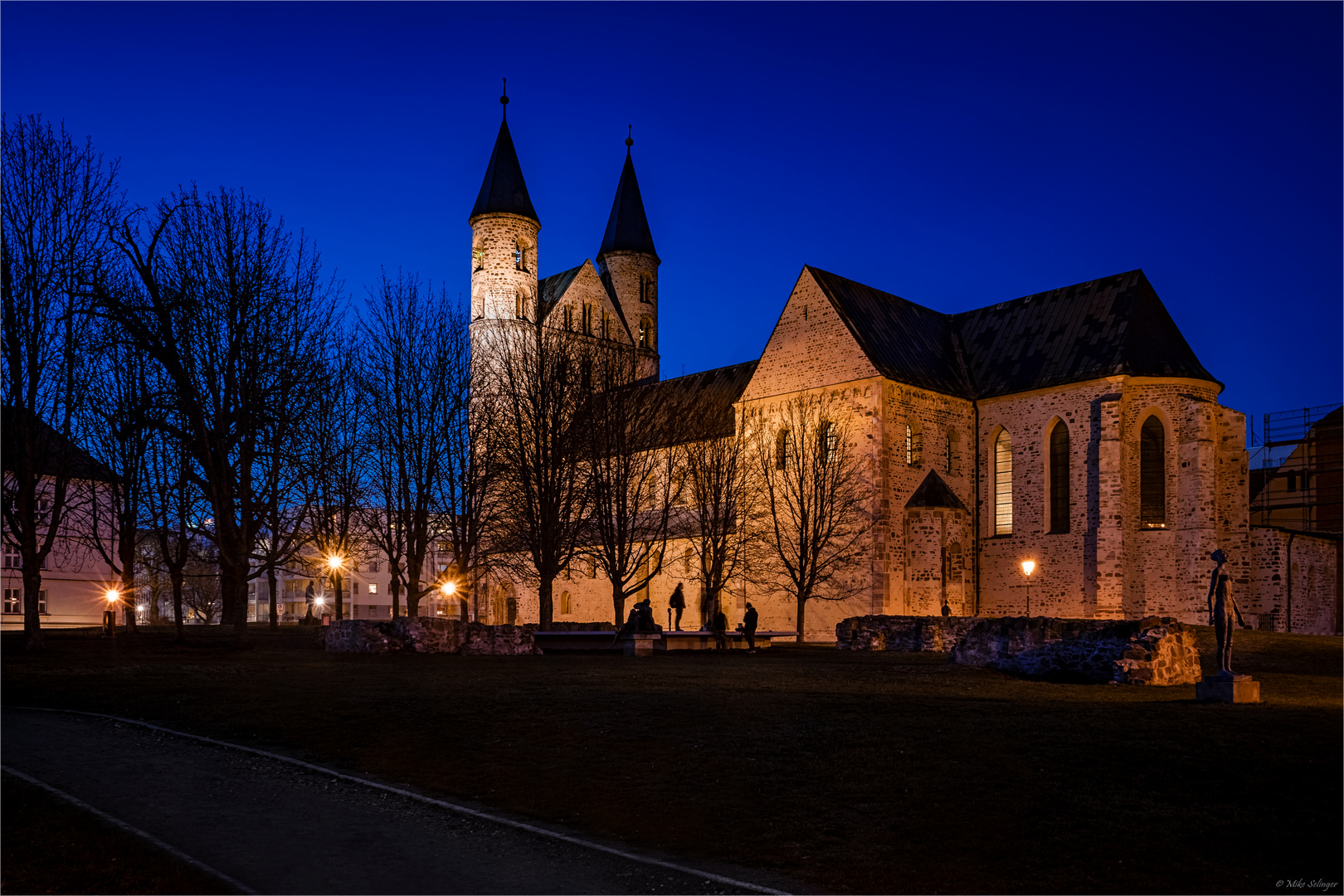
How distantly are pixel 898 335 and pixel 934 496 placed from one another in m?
7.69

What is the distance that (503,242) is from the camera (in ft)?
205

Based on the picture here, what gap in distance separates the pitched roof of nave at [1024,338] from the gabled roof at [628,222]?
2680 cm

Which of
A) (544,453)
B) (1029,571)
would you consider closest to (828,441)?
(1029,571)

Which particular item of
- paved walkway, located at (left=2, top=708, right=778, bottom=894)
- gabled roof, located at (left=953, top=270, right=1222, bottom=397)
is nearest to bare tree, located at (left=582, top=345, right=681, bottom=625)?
gabled roof, located at (left=953, top=270, right=1222, bottom=397)

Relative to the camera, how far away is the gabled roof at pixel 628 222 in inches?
2864

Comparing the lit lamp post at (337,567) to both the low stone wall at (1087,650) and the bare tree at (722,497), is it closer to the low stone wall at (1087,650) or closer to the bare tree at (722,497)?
the bare tree at (722,497)

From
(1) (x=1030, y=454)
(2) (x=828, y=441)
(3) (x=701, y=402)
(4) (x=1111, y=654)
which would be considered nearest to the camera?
(4) (x=1111, y=654)

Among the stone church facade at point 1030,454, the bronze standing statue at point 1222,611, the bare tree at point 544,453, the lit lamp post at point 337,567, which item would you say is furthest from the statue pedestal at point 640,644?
the stone church facade at point 1030,454

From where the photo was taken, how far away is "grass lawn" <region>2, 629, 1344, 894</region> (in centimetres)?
860

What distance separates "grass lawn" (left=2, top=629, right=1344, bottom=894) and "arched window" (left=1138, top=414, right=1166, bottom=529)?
72.6 ft

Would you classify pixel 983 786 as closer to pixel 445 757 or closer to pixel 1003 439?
pixel 445 757

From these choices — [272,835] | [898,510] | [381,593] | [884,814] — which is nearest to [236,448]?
[272,835]

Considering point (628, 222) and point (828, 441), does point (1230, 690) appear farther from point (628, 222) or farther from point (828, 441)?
point (628, 222)

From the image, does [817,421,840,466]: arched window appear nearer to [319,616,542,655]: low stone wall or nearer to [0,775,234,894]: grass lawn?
[319,616,542,655]: low stone wall
